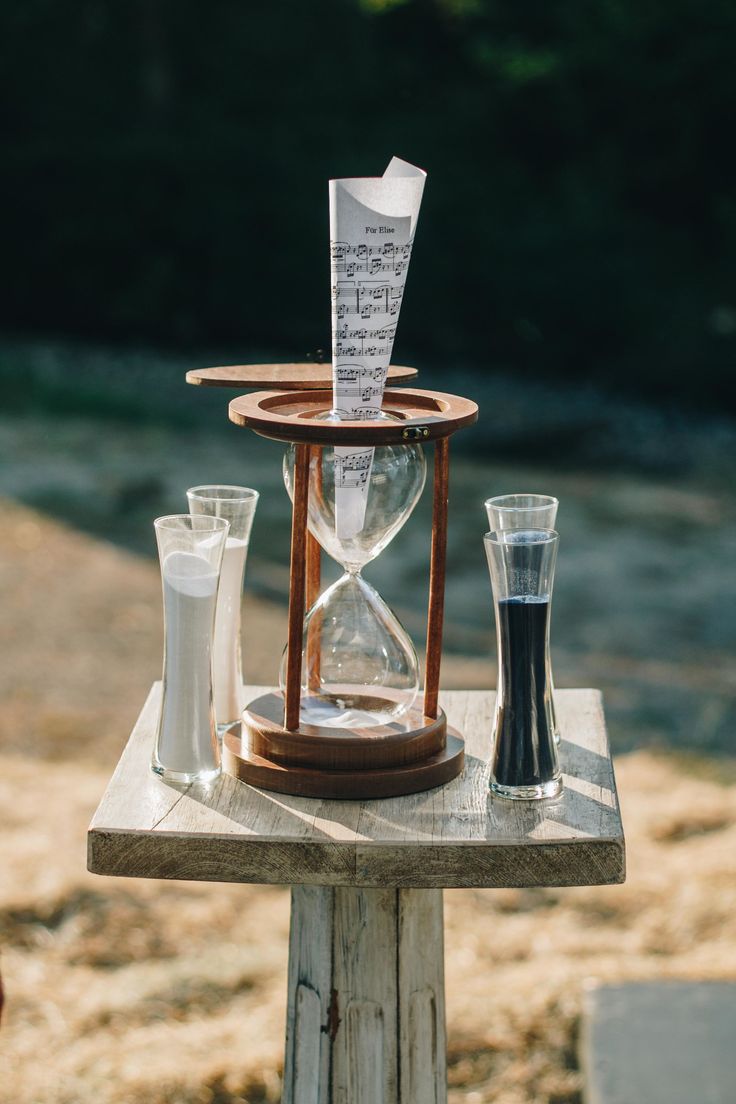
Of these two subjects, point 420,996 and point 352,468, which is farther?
point 420,996

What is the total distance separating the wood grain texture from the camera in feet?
4.47

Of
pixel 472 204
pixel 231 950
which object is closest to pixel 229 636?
pixel 231 950

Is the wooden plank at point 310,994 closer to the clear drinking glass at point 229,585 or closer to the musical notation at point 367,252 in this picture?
the clear drinking glass at point 229,585

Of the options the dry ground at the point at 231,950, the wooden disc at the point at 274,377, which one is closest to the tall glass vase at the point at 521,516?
the wooden disc at the point at 274,377

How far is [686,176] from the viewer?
33.2 ft

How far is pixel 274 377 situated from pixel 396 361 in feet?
23.1

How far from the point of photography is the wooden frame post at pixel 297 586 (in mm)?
1407

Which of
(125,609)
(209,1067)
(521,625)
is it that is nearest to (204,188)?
(125,609)

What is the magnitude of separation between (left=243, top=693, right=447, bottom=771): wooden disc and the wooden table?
4cm

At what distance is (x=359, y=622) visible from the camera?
1519 mm

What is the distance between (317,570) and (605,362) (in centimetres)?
785

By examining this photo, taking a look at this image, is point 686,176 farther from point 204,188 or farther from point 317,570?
point 317,570

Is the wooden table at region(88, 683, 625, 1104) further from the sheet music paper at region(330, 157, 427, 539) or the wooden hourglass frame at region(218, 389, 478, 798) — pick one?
the sheet music paper at region(330, 157, 427, 539)

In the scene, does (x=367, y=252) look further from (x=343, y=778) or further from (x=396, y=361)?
(x=396, y=361)
